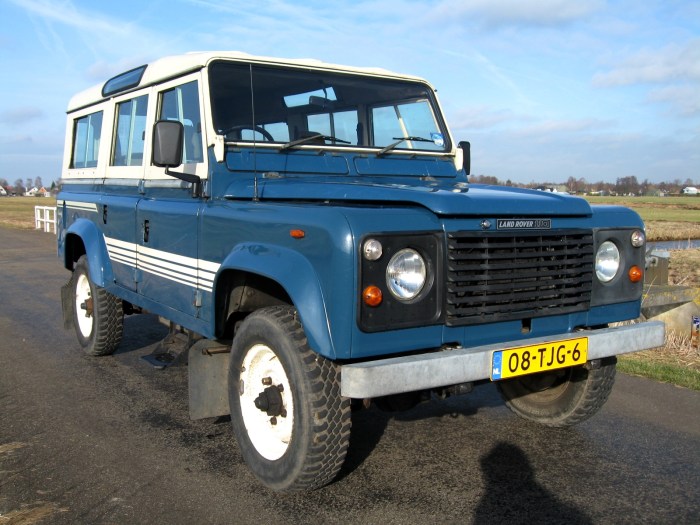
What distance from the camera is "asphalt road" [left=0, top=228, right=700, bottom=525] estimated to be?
337cm

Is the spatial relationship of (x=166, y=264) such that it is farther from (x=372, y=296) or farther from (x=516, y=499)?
(x=516, y=499)

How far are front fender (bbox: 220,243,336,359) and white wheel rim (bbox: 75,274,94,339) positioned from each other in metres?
3.38

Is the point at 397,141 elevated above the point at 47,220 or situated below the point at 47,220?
above

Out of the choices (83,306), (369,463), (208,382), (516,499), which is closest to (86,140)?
(83,306)

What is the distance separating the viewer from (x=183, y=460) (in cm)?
401

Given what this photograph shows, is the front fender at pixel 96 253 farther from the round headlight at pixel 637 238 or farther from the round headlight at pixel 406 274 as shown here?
the round headlight at pixel 637 238

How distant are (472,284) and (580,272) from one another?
0.74 m

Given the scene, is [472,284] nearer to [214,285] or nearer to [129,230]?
[214,285]

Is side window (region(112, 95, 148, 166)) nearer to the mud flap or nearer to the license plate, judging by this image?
the mud flap

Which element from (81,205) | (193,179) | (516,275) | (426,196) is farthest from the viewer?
(81,205)

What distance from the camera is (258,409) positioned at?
367 cm

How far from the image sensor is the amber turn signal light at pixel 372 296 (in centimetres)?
304

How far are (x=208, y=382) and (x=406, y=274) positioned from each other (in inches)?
61.0

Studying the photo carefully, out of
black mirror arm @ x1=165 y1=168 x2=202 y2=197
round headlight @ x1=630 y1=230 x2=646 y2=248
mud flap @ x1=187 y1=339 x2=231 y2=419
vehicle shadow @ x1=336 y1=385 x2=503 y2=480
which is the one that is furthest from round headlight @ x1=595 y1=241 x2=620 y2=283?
black mirror arm @ x1=165 y1=168 x2=202 y2=197
